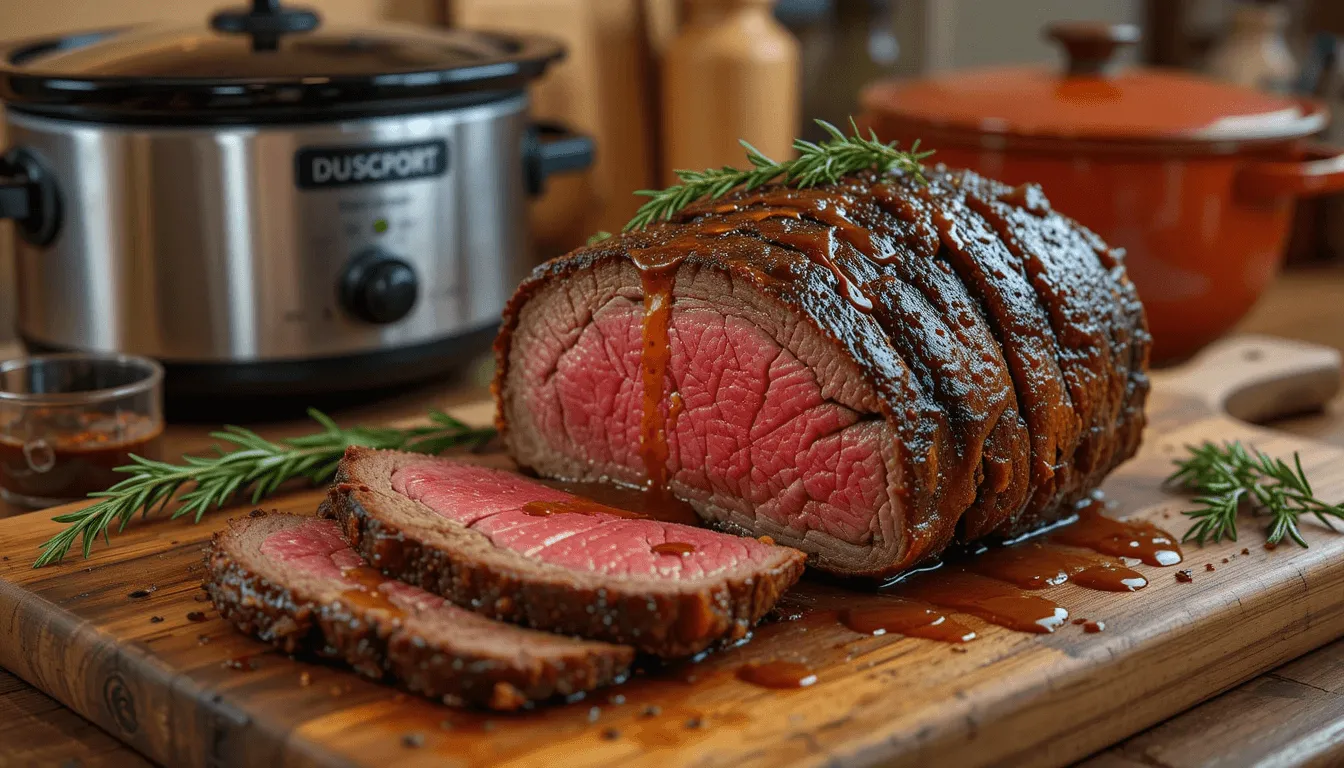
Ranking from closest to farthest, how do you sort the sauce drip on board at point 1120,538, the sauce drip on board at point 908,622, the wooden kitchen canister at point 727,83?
the sauce drip on board at point 908,622 < the sauce drip on board at point 1120,538 < the wooden kitchen canister at point 727,83

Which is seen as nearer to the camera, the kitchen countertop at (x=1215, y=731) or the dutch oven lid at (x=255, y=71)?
the kitchen countertop at (x=1215, y=731)

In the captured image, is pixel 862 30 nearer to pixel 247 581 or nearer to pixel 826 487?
pixel 826 487

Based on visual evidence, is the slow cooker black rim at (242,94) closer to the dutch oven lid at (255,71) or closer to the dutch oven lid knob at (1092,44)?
the dutch oven lid at (255,71)

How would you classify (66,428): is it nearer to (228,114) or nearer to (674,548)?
(228,114)

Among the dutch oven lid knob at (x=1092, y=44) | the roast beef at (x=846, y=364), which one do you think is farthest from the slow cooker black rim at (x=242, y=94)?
the dutch oven lid knob at (x=1092, y=44)

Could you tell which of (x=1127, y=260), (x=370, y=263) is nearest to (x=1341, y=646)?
(x=1127, y=260)

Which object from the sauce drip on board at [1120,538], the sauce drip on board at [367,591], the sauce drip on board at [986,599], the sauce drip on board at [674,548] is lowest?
the sauce drip on board at [1120,538]

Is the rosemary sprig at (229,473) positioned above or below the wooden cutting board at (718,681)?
above

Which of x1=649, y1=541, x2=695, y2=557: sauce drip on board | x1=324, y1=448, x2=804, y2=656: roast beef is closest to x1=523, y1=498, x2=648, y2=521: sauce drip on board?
x1=324, y1=448, x2=804, y2=656: roast beef
